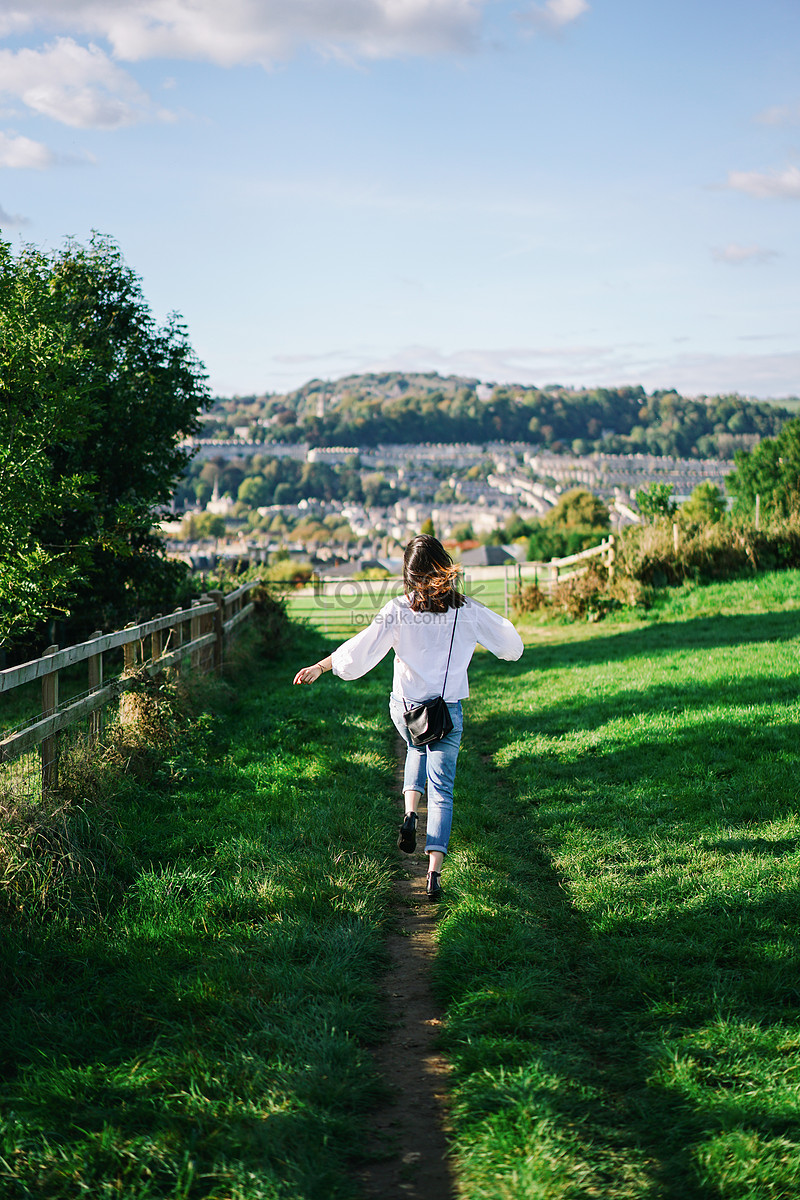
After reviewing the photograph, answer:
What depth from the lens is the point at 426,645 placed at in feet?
16.5

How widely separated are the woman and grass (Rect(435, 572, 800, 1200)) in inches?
15.6

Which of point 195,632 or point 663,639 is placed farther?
point 663,639

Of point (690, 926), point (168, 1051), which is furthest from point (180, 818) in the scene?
point (690, 926)

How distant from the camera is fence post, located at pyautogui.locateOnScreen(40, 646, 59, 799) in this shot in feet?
18.2

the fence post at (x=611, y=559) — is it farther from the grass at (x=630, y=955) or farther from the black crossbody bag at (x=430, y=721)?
the black crossbody bag at (x=430, y=721)

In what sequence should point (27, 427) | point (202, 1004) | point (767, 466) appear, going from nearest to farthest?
point (202, 1004) < point (27, 427) < point (767, 466)

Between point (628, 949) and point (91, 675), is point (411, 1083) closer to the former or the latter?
point (628, 949)

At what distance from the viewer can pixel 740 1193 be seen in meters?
2.63

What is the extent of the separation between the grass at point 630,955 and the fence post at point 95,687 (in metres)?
2.56

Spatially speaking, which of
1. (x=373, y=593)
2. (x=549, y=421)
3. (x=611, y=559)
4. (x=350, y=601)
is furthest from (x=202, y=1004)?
(x=549, y=421)

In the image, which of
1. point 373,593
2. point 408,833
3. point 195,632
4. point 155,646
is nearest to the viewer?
point 408,833

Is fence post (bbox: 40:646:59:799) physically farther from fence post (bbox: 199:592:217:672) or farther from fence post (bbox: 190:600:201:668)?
fence post (bbox: 199:592:217:672)

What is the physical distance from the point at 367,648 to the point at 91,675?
8.54ft

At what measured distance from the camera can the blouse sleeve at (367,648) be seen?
5148 millimetres
